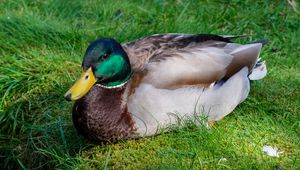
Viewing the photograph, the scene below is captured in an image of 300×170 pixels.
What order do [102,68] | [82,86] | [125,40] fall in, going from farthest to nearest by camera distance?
[125,40] < [102,68] < [82,86]

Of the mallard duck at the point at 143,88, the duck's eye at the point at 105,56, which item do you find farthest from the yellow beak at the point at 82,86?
the duck's eye at the point at 105,56

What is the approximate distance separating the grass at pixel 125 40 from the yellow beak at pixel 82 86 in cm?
42

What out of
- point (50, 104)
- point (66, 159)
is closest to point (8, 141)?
point (50, 104)

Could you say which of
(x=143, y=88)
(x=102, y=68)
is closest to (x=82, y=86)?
(x=102, y=68)

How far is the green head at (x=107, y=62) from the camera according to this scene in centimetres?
380

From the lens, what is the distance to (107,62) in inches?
153

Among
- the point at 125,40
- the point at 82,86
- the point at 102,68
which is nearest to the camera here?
the point at 82,86

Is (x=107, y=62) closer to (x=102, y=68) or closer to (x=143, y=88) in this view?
(x=102, y=68)

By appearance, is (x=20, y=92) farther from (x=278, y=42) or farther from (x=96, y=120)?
(x=278, y=42)

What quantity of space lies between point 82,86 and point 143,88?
40 cm

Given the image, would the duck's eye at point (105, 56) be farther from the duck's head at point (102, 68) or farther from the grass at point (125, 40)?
the grass at point (125, 40)

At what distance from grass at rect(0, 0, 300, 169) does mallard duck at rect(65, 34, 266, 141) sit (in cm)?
14

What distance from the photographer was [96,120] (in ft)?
12.8

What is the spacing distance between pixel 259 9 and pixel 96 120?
285 centimetres
